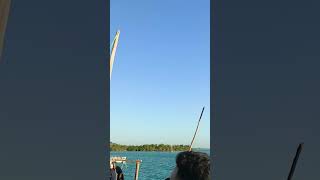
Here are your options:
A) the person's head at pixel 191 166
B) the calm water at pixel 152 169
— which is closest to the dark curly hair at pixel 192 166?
the person's head at pixel 191 166

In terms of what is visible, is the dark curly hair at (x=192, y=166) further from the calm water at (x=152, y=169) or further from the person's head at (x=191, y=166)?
the calm water at (x=152, y=169)

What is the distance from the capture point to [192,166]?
1.26 m

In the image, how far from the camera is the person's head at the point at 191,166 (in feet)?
4.12

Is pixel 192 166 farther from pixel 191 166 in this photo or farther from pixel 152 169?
pixel 152 169

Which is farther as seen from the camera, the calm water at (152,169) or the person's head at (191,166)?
the calm water at (152,169)

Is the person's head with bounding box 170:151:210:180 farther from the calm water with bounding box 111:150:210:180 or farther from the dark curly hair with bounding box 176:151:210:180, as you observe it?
the calm water with bounding box 111:150:210:180

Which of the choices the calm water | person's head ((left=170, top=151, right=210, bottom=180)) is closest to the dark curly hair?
person's head ((left=170, top=151, right=210, bottom=180))

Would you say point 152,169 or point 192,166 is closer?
point 192,166

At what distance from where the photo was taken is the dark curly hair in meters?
1.26

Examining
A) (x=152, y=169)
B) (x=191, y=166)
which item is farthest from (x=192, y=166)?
(x=152, y=169)

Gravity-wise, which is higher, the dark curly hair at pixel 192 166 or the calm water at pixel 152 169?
the dark curly hair at pixel 192 166
